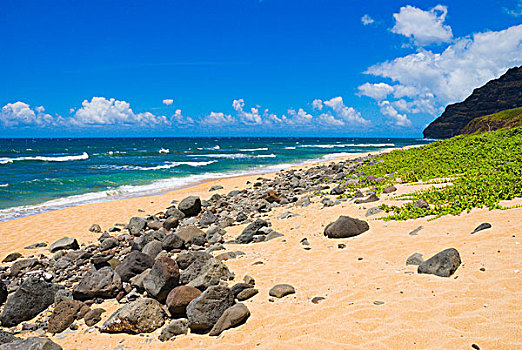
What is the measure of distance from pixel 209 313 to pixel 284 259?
100 inches

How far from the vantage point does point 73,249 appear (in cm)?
999

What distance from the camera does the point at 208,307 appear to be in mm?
4816

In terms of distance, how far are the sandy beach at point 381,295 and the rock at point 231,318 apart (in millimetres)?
126

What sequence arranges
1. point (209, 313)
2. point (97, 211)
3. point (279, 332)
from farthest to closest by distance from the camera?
point (97, 211) < point (209, 313) < point (279, 332)

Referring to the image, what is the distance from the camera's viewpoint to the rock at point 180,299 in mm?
5113

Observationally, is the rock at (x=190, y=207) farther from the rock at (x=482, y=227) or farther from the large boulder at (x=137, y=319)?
the rock at (x=482, y=227)

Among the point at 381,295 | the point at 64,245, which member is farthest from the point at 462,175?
the point at 64,245

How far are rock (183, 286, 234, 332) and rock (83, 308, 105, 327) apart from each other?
1.80m

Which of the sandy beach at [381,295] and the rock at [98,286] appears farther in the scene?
the rock at [98,286]

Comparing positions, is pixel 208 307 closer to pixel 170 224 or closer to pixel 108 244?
pixel 108 244

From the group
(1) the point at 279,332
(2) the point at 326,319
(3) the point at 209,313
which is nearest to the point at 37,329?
(3) the point at 209,313

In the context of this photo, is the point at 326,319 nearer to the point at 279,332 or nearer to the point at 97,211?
the point at 279,332

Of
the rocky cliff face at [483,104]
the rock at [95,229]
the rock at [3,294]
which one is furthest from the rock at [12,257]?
the rocky cliff face at [483,104]

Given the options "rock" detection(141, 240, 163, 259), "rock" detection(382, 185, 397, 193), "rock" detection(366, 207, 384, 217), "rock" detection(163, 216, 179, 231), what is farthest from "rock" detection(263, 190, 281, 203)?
"rock" detection(141, 240, 163, 259)
